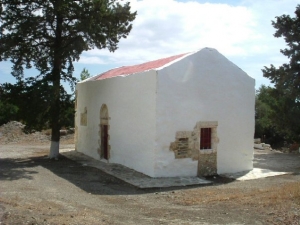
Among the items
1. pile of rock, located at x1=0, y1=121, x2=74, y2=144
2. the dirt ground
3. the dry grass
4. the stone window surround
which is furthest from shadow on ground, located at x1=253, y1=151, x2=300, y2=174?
pile of rock, located at x1=0, y1=121, x2=74, y2=144

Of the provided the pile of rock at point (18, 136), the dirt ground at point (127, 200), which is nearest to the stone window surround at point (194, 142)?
the dirt ground at point (127, 200)

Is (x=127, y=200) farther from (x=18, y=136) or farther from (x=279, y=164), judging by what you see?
(x=18, y=136)

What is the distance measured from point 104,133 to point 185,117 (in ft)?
16.5

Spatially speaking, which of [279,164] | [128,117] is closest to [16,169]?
[128,117]

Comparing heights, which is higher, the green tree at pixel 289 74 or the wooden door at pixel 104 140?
the green tree at pixel 289 74

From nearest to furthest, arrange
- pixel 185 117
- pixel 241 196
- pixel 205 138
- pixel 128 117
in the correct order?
pixel 241 196, pixel 185 117, pixel 205 138, pixel 128 117

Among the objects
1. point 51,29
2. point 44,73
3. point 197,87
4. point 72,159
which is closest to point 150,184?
point 197,87

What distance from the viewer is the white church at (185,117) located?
40.1ft

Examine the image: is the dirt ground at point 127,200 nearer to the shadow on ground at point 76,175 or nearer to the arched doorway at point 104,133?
the shadow on ground at point 76,175

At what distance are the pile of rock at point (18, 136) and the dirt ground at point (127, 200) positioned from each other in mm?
12173

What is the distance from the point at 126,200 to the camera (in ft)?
31.1

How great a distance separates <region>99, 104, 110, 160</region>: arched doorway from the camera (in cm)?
1589

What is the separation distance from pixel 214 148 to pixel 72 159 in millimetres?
7040

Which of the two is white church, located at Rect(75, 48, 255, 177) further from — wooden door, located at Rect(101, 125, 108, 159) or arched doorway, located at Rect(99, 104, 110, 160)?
wooden door, located at Rect(101, 125, 108, 159)
